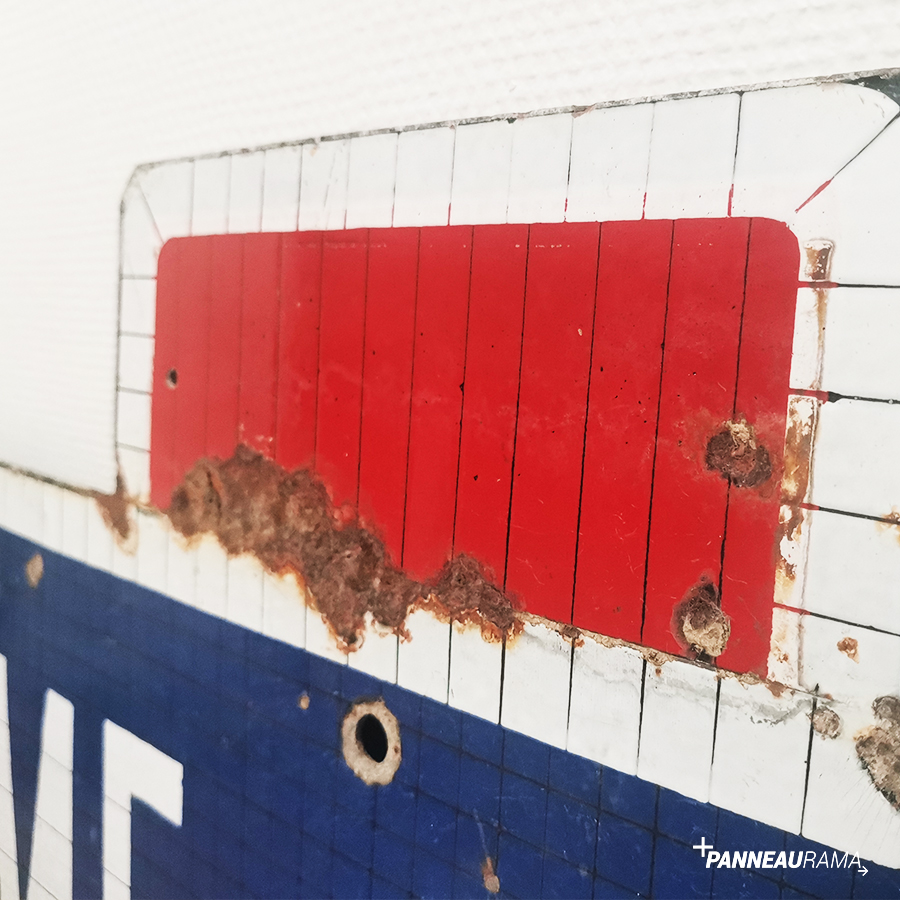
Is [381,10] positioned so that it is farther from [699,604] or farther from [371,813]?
[371,813]

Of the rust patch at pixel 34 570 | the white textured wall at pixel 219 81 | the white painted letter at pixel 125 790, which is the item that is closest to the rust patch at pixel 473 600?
the white textured wall at pixel 219 81

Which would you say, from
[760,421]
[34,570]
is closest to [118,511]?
[34,570]

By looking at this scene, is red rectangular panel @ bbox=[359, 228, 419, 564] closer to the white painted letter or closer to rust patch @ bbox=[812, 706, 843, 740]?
rust patch @ bbox=[812, 706, 843, 740]

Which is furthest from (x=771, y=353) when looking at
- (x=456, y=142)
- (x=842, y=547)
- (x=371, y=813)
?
(x=371, y=813)

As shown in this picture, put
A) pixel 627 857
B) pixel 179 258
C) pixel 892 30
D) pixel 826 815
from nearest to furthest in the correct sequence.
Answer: pixel 892 30 < pixel 826 815 < pixel 627 857 < pixel 179 258

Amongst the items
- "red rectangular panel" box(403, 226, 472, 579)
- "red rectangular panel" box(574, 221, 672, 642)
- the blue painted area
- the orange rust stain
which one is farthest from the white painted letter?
the orange rust stain

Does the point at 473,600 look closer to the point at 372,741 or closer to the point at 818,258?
the point at 372,741
